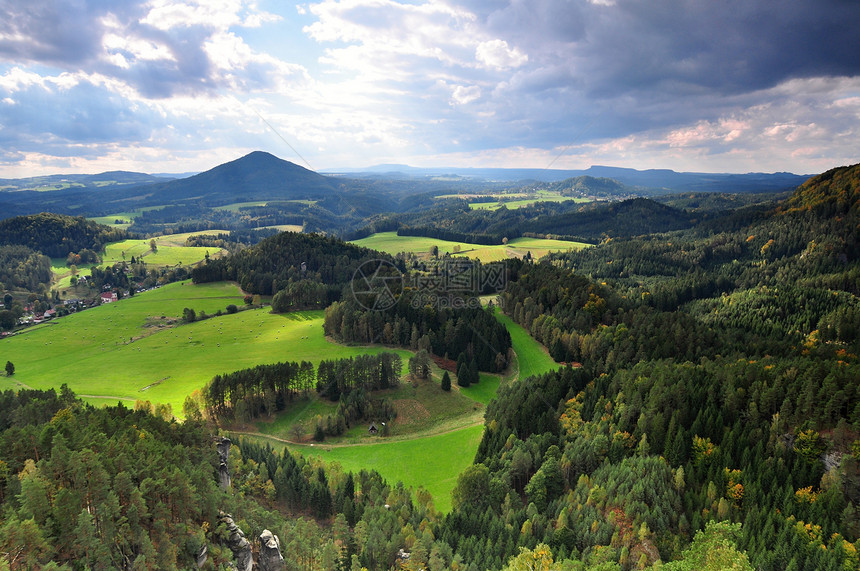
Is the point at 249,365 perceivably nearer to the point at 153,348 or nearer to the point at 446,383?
the point at 153,348

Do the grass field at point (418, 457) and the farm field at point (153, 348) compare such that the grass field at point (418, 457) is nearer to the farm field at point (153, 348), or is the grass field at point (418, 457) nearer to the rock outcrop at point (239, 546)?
the rock outcrop at point (239, 546)

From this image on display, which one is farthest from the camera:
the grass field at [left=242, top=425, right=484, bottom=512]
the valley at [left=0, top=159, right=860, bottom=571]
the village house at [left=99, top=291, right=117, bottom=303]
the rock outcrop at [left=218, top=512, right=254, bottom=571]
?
the village house at [left=99, top=291, right=117, bottom=303]

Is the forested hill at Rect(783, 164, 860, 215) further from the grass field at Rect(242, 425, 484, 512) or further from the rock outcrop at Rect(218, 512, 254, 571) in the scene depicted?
the rock outcrop at Rect(218, 512, 254, 571)

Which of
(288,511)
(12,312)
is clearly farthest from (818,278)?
(12,312)

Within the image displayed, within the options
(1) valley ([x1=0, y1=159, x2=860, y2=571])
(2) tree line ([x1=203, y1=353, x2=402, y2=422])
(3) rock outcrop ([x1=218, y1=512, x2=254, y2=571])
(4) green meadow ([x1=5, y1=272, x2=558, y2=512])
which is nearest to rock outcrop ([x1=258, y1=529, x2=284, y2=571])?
(3) rock outcrop ([x1=218, y1=512, x2=254, y2=571])

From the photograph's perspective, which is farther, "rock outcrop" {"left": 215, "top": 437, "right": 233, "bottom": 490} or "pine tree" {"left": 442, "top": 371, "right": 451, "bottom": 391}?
"pine tree" {"left": 442, "top": 371, "right": 451, "bottom": 391}

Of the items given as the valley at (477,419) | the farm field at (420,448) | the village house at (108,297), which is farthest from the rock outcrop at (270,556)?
the village house at (108,297)
